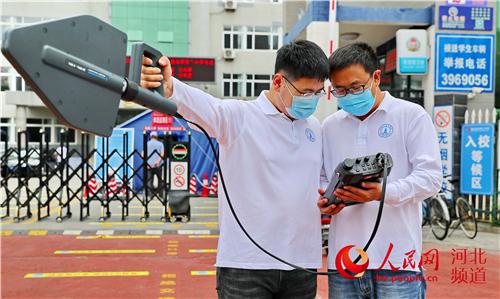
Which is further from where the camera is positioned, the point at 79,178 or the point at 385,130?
the point at 79,178

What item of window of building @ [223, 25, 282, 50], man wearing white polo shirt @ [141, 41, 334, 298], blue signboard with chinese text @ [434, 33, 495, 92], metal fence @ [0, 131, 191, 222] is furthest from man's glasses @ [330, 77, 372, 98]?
window of building @ [223, 25, 282, 50]

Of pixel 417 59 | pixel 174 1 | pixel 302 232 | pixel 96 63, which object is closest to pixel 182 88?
pixel 96 63

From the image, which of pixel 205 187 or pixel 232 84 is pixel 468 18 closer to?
pixel 205 187

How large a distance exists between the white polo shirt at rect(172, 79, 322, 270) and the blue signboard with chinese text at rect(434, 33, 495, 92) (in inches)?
296

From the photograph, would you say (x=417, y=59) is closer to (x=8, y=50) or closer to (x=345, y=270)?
(x=345, y=270)

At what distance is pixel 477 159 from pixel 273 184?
720 centimetres

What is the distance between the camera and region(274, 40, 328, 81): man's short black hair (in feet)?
6.18

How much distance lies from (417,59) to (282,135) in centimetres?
754

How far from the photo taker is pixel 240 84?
87.9 ft

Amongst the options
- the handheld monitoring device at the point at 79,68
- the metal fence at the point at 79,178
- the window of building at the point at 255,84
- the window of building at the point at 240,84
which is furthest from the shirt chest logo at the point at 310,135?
the window of building at the point at 255,84

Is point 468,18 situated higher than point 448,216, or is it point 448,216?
point 468,18

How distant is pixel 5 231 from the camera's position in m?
7.89

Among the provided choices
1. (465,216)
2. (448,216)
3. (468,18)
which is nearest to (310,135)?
(448,216)

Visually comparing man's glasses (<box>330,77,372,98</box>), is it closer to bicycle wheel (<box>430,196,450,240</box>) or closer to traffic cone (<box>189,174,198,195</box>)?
bicycle wheel (<box>430,196,450,240</box>)
